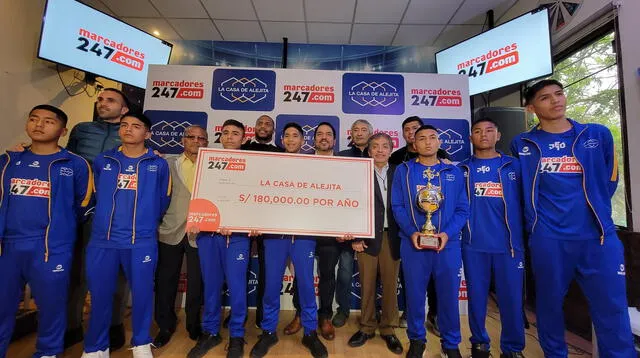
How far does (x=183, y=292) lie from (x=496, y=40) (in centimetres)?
499

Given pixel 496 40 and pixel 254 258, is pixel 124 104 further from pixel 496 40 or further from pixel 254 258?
pixel 496 40

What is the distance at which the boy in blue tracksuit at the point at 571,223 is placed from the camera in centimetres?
170

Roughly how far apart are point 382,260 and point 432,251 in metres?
0.52

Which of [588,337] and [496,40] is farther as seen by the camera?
[496,40]

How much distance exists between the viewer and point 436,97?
10.6 ft

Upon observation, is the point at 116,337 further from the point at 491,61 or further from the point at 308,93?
the point at 491,61

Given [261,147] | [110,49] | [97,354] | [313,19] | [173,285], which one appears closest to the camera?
[97,354]

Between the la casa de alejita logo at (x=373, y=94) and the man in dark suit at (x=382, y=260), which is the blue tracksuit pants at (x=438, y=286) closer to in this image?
the man in dark suit at (x=382, y=260)

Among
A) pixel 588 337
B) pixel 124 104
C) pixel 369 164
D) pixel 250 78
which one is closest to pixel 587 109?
pixel 588 337

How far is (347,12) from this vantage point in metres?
4.00

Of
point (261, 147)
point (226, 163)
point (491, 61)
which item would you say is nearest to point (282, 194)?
point (226, 163)

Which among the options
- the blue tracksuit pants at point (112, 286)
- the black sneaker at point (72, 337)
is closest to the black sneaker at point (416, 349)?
the blue tracksuit pants at point (112, 286)

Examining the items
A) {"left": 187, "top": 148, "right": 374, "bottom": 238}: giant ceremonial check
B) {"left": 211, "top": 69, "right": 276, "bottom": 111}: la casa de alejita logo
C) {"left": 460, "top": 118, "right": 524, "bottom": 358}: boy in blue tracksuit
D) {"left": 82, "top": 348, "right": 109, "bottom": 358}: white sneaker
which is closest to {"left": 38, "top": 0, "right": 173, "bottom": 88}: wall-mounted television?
{"left": 211, "top": 69, "right": 276, "bottom": 111}: la casa de alejita logo

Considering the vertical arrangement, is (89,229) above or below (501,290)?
above
